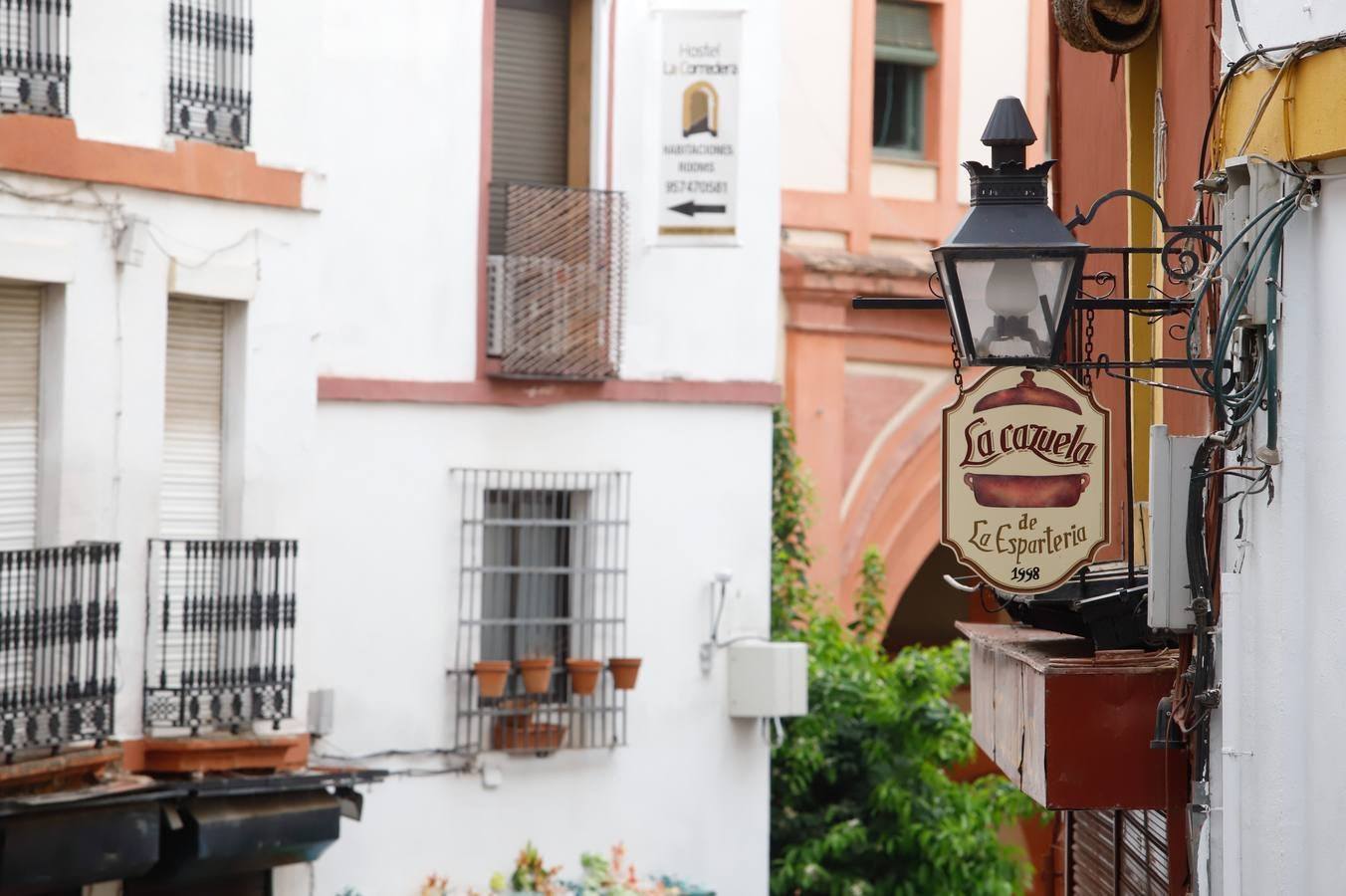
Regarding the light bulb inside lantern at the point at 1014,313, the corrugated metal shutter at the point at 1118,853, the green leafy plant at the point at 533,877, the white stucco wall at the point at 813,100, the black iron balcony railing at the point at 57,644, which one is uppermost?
the white stucco wall at the point at 813,100

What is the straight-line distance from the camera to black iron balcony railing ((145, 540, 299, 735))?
13.3 m

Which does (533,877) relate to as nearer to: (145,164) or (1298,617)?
(145,164)

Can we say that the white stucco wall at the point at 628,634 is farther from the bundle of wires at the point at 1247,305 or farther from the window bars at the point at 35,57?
the bundle of wires at the point at 1247,305

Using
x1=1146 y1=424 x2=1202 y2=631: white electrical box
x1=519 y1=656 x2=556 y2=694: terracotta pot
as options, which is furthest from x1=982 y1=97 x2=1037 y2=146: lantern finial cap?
x1=519 y1=656 x2=556 y2=694: terracotta pot

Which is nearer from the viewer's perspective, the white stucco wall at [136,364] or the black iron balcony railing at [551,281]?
the white stucco wall at [136,364]

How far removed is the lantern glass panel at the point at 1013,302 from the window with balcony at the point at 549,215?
949cm

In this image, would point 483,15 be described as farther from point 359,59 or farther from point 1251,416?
point 1251,416

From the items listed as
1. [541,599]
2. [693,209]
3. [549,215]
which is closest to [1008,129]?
[693,209]

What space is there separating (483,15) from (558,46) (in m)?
0.94

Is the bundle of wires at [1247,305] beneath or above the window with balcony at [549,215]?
beneath

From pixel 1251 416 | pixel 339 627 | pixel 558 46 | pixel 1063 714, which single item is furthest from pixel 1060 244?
pixel 558 46

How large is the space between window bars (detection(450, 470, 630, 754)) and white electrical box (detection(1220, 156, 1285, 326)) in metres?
9.76

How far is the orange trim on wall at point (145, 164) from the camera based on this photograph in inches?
492

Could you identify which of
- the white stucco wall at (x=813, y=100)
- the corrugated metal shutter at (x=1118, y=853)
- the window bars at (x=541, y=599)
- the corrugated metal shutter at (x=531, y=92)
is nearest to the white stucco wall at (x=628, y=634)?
the window bars at (x=541, y=599)
